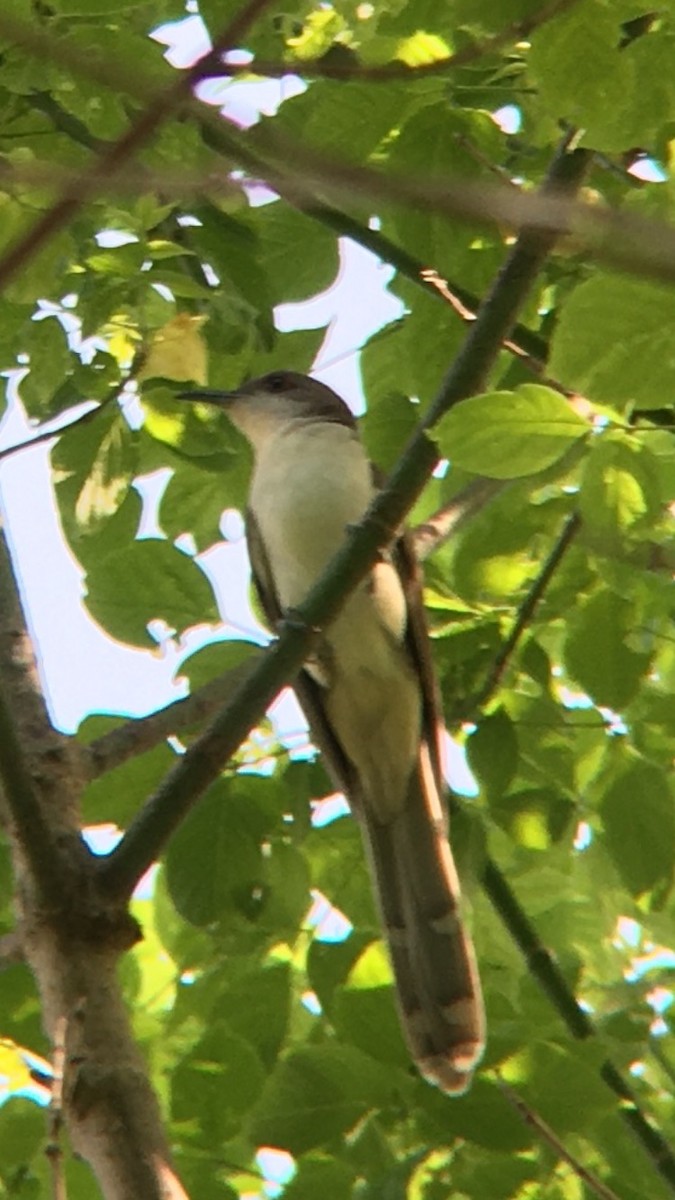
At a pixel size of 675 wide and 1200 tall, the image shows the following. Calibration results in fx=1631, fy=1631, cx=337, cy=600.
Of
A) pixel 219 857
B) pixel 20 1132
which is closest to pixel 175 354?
pixel 219 857

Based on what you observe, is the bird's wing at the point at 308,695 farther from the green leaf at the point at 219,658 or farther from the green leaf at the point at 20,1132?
the green leaf at the point at 20,1132

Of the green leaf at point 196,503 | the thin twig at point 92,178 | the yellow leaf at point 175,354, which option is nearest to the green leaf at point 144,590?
the yellow leaf at point 175,354

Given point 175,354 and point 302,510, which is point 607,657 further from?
point 302,510

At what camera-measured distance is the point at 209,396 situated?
385cm

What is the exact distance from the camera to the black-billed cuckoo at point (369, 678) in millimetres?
3783

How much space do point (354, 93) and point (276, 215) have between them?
74 centimetres

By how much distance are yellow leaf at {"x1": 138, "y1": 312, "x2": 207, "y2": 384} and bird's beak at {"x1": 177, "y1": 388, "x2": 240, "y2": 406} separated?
13 centimetres

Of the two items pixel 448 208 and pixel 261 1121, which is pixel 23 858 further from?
pixel 448 208

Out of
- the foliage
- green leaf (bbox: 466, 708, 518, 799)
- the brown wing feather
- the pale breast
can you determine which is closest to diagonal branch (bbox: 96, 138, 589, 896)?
the foliage

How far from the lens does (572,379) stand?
7.19 feet

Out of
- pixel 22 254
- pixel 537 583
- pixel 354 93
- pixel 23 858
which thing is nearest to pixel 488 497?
pixel 537 583

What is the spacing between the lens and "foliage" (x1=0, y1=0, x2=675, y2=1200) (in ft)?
8.70

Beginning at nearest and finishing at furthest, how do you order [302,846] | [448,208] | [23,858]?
1. [448,208]
2. [23,858]
3. [302,846]

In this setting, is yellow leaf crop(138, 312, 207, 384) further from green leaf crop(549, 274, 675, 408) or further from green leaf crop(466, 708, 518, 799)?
green leaf crop(549, 274, 675, 408)
